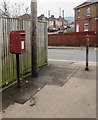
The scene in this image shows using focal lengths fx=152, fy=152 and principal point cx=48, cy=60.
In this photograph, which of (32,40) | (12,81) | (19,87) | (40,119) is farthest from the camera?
(32,40)

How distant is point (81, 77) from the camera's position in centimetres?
557

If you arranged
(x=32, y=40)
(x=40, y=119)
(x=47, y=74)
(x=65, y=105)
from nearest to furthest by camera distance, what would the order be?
(x=40, y=119), (x=65, y=105), (x=32, y=40), (x=47, y=74)

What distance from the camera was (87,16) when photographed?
25.5m

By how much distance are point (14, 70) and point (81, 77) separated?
2403 mm

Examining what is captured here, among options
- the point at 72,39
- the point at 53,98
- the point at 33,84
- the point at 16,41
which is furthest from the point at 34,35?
the point at 72,39

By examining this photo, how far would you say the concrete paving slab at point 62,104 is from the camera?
3.13 meters

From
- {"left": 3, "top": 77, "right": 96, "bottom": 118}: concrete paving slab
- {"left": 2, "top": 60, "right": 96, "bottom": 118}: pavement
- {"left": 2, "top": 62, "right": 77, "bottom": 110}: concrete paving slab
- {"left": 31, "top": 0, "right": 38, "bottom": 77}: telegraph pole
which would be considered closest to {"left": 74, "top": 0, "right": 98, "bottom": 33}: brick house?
{"left": 2, "top": 62, "right": 77, "bottom": 110}: concrete paving slab

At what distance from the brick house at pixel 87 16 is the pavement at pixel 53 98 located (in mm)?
20504

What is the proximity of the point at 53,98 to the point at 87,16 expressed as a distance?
24.0 metres

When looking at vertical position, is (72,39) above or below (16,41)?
above

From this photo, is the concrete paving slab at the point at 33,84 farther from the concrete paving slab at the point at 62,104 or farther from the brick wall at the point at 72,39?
the brick wall at the point at 72,39

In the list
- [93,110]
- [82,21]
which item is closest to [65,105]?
[93,110]

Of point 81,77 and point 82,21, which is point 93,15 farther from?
point 81,77

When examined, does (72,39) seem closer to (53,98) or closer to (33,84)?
(33,84)
